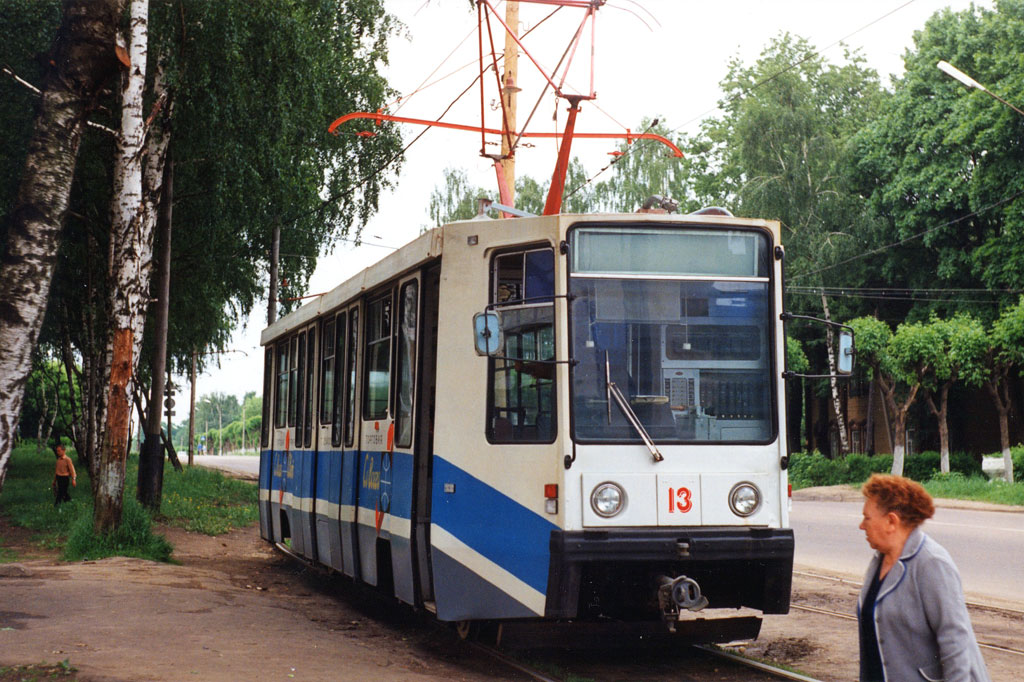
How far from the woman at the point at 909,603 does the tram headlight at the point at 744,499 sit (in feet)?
13.0

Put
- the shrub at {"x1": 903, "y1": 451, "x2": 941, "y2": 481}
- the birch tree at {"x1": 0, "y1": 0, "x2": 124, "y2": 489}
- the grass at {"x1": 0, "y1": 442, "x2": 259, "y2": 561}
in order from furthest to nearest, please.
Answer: the shrub at {"x1": 903, "y1": 451, "x2": 941, "y2": 481} → the grass at {"x1": 0, "y1": 442, "x2": 259, "y2": 561} → the birch tree at {"x1": 0, "y1": 0, "x2": 124, "y2": 489}

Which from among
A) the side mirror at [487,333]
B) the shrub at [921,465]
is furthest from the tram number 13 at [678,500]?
the shrub at [921,465]

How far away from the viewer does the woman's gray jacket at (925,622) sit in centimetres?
385

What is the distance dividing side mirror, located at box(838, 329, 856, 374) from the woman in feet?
13.3

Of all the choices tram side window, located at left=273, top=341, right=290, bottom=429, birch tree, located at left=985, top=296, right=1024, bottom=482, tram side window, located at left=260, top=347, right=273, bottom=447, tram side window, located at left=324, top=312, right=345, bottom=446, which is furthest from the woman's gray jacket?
birch tree, located at left=985, top=296, right=1024, bottom=482

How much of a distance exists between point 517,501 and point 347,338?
4272mm

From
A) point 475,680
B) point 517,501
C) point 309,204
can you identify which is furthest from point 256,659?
point 309,204

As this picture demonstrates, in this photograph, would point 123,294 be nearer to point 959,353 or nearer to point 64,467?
point 64,467

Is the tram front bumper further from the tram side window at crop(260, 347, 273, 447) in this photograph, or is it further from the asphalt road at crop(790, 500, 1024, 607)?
the tram side window at crop(260, 347, 273, 447)

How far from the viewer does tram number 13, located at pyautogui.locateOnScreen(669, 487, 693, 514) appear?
8.09 m

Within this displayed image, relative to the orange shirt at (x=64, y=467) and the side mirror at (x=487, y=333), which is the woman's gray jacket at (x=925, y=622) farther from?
the orange shirt at (x=64, y=467)

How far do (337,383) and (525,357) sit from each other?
4.28 meters

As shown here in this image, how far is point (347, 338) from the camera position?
39.5 feet

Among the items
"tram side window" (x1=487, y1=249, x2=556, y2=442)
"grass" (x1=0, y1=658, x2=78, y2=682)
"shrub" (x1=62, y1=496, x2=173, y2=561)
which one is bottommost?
"grass" (x1=0, y1=658, x2=78, y2=682)
